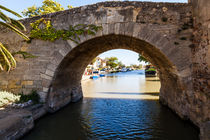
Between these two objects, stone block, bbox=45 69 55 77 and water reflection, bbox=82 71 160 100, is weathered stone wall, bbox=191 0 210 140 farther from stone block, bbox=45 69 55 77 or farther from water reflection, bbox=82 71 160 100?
stone block, bbox=45 69 55 77

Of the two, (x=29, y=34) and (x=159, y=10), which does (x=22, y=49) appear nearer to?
(x=29, y=34)

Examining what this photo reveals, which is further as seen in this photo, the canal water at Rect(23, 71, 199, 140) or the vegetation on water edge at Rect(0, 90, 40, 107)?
the vegetation on water edge at Rect(0, 90, 40, 107)

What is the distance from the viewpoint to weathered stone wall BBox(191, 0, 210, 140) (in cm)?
375

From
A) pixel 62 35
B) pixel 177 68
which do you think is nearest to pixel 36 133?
pixel 62 35

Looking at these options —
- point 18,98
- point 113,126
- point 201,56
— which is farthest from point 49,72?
point 201,56

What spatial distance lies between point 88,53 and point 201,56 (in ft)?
16.8

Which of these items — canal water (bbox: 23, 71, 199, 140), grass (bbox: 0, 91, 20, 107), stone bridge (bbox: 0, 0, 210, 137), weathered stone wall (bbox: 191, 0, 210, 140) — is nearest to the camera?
weathered stone wall (bbox: 191, 0, 210, 140)

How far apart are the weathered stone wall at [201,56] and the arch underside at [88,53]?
27.8 inches

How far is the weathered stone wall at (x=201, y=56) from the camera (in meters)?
3.75

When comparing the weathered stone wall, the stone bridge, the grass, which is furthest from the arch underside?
the grass

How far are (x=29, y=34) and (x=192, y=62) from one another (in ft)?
23.0

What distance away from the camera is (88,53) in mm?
7082

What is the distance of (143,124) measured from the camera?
4.94m

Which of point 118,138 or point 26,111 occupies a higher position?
point 26,111
